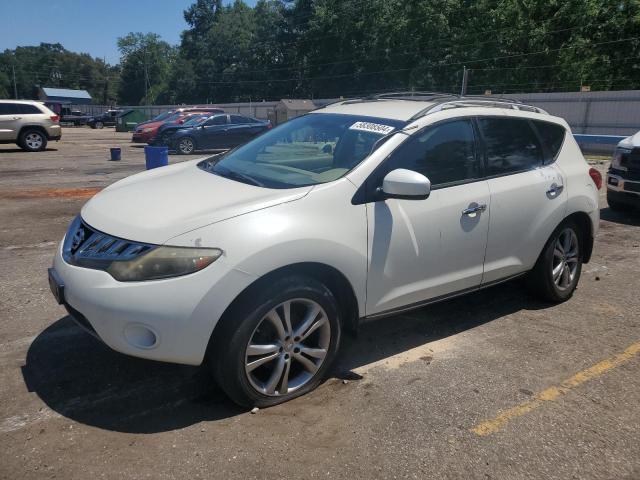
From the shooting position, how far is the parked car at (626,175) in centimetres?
806

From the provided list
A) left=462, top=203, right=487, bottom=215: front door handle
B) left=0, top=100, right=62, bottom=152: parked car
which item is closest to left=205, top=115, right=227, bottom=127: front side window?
left=0, top=100, right=62, bottom=152: parked car

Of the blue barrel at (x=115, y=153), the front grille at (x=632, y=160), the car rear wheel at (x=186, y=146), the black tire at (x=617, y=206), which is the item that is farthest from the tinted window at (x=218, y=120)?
the front grille at (x=632, y=160)

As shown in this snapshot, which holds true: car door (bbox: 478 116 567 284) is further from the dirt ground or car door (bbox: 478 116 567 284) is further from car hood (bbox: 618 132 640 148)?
car hood (bbox: 618 132 640 148)

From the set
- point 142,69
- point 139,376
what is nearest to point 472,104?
point 139,376

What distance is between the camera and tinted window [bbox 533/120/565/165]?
4559mm

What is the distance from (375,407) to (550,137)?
2.87 meters

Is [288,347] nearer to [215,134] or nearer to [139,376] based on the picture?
[139,376]

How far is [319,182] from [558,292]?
2.62 meters

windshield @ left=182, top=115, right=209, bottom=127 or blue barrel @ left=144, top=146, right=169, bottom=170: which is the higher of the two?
windshield @ left=182, top=115, right=209, bottom=127

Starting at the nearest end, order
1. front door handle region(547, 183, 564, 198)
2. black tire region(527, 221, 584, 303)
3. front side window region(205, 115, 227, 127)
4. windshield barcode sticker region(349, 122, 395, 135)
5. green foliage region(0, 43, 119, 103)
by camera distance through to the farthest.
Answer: windshield barcode sticker region(349, 122, 395, 135) → front door handle region(547, 183, 564, 198) → black tire region(527, 221, 584, 303) → front side window region(205, 115, 227, 127) → green foliage region(0, 43, 119, 103)

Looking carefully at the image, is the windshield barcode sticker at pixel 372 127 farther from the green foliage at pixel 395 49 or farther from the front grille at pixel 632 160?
the green foliage at pixel 395 49

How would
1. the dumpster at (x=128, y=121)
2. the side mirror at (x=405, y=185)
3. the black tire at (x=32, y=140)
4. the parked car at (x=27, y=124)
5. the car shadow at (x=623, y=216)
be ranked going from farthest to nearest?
the dumpster at (x=128, y=121) → the black tire at (x=32, y=140) → the parked car at (x=27, y=124) → the car shadow at (x=623, y=216) → the side mirror at (x=405, y=185)

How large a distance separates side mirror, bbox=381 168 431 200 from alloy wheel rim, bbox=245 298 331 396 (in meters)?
0.81

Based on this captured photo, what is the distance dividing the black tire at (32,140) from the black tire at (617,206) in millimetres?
17411
